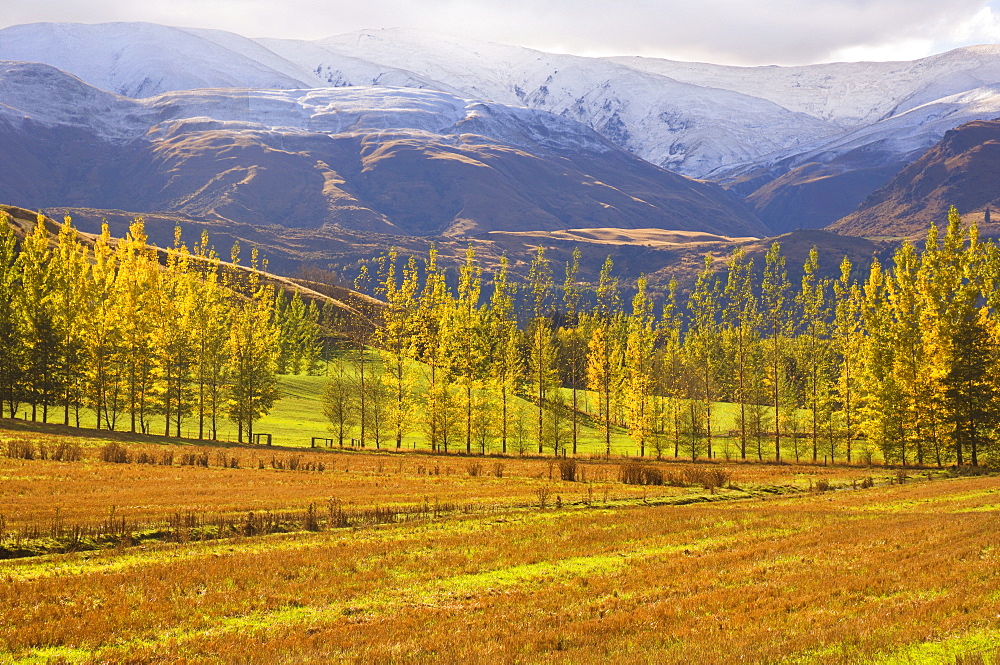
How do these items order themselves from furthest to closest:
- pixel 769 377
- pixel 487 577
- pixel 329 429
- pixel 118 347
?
pixel 769 377
pixel 329 429
pixel 118 347
pixel 487 577

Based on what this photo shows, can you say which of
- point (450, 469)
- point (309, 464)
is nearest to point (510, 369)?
point (450, 469)

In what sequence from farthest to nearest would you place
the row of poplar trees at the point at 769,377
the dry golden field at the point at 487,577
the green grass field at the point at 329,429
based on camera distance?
the green grass field at the point at 329,429 → the row of poplar trees at the point at 769,377 → the dry golden field at the point at 487,577

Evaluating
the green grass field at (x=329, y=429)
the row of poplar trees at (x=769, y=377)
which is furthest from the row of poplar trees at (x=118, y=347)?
the row of poplar trees at (x=769, y=377)

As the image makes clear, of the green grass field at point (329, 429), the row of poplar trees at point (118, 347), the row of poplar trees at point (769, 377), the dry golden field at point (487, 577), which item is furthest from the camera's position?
the green grass field at point (329, 429)

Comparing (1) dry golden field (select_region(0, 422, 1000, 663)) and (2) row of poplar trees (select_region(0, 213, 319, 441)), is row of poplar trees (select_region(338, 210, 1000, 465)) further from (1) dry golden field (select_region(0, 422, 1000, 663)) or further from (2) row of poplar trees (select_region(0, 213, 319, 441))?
(1) dry golden field (select_region(0, 422, 1000, 663))

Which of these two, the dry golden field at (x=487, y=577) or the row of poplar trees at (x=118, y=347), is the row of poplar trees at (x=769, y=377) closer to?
the row of poplar trees at (x=118, y=347)

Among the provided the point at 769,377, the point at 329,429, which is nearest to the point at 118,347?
the point at 329,429

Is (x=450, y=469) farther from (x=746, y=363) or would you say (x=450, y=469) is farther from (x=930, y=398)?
(x=746, y=363)

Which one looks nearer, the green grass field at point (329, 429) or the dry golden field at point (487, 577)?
the dry golden field at point (487, 577)

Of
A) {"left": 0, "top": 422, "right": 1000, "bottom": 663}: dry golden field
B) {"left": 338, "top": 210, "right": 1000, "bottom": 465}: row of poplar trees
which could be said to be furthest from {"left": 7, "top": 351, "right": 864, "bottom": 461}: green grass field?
{"left": 0, "top": 422, "right": 1000, "bottom": 663}: dry golden field

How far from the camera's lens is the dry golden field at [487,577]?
1698 centimetres

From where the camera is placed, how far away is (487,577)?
957 inches

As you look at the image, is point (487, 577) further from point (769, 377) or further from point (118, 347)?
point (769, 377)

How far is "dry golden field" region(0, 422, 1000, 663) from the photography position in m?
17.0
